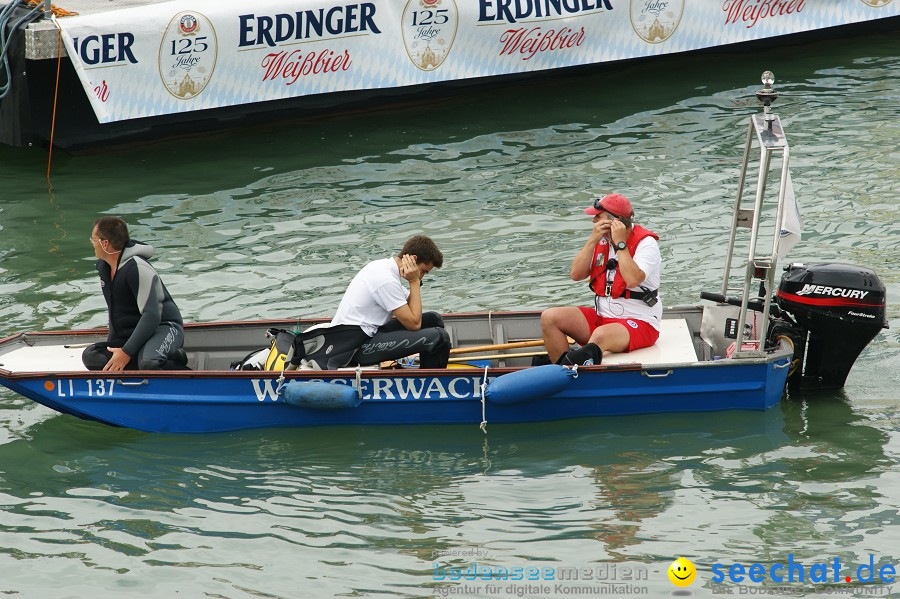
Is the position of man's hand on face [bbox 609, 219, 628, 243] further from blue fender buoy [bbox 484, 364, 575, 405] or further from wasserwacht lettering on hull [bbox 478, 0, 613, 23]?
wasserwacht lettering on hull [bbox 478, 0, 613, 23]

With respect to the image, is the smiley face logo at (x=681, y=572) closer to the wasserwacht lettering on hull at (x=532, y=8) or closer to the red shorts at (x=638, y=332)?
the red shorts at (x=638, y=332)

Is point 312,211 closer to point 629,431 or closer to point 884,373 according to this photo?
point 629,431

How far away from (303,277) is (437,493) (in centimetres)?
413

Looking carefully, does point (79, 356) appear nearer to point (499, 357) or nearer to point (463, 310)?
point (499, 357)

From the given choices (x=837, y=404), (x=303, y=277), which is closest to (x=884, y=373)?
(x=837, y=404)

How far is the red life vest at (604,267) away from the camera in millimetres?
8758

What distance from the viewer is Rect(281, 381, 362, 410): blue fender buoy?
8.36 meters

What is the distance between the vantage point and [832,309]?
8.56 meters

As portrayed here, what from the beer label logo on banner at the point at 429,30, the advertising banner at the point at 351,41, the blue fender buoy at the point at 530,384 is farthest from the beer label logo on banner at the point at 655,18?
the blue fender buoy at the point at 530,384

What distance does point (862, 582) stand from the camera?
22.0ft

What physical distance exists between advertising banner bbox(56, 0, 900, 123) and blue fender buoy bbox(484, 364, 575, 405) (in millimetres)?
8025
